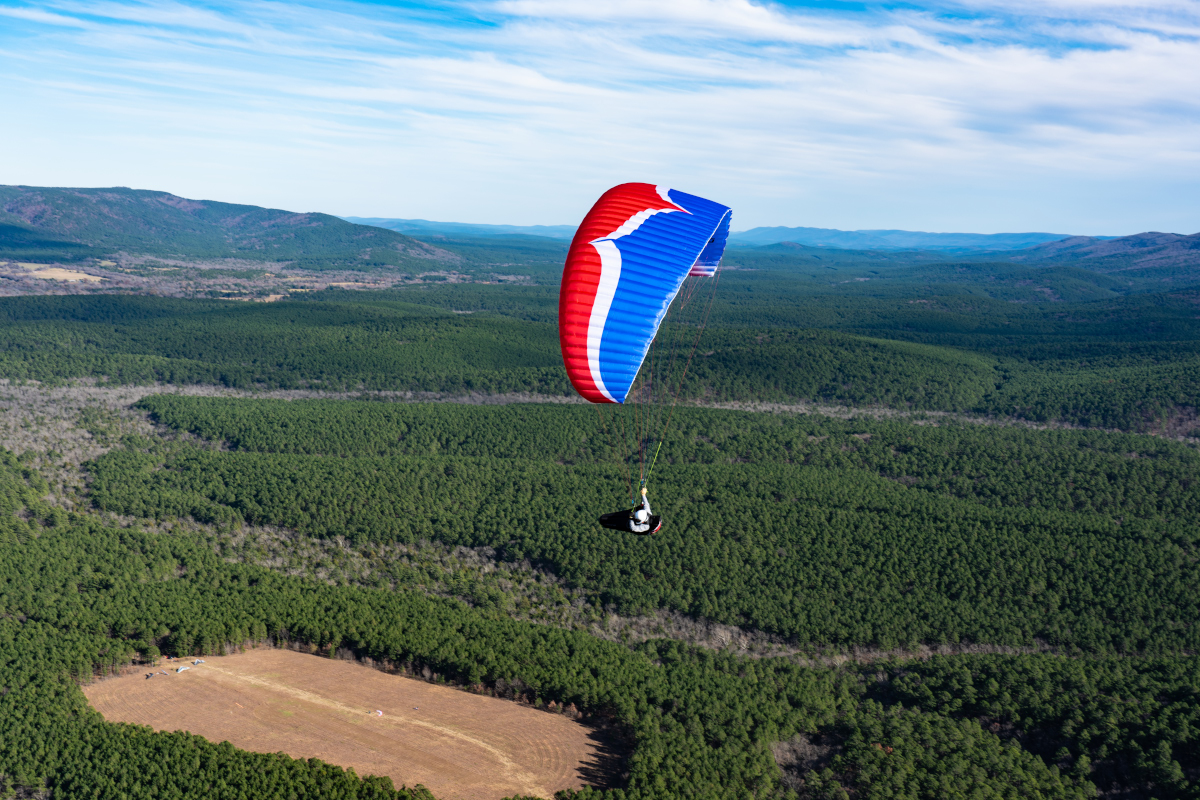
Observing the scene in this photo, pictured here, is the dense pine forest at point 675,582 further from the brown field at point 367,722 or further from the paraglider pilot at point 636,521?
the paraglider pilot at point 636,521

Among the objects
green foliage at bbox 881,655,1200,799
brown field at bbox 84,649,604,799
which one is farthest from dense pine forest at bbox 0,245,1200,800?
brown field at bbox 84,649,604,799

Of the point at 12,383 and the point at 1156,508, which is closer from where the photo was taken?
the point at 1156,508

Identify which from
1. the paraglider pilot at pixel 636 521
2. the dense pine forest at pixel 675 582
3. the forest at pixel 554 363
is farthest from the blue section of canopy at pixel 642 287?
the forest at pixel 554 363

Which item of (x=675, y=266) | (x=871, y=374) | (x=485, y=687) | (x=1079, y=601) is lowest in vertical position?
(x=485, y=687)

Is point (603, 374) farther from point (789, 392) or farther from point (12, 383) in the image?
point (12, 383)

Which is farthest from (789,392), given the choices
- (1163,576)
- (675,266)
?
(675,266)

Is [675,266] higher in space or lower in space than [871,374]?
higher
